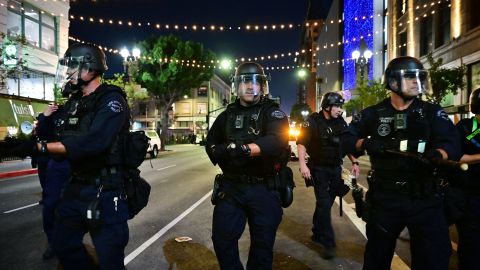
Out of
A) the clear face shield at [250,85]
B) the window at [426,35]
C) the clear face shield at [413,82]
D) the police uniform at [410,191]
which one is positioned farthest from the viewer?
the window at [426,35]

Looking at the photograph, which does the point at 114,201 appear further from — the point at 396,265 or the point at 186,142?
the point at 186,142

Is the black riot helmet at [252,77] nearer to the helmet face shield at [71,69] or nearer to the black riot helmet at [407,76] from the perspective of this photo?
the black riot helmet at [407,76]

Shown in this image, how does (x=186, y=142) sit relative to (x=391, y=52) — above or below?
below

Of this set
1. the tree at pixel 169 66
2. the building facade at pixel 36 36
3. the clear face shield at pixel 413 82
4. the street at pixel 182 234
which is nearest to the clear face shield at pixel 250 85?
the clear face shield at pixel 413 82

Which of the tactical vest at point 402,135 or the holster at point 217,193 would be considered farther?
the holster at point 217,193

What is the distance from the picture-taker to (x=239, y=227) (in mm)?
3445

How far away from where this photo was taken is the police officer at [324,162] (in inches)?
205

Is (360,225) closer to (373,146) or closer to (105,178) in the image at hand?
(373,146)

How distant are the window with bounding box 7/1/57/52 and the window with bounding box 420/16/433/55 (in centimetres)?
2522

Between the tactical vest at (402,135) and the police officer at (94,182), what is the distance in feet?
7.05

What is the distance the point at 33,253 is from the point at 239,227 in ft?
10.9

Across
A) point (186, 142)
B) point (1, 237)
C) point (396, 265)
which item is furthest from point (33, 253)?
point (186, 142)

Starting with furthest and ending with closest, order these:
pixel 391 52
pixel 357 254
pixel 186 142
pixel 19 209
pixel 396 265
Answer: pixel 186 142 < pixel 391 52 < pixel 19 209 < pixel 357 254 < pixel 396 265

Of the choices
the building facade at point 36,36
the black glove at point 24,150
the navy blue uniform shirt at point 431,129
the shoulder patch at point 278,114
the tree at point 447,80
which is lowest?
the black glove at point 24,150
